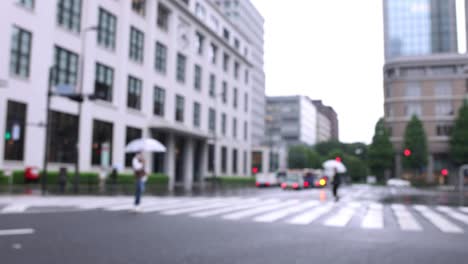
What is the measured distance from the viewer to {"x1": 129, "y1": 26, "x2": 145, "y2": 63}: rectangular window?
38081 mm

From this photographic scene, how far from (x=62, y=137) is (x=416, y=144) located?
5338cm

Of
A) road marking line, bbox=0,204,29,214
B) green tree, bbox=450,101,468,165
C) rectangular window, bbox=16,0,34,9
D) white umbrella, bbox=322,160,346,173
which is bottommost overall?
road marking line, bbox=0,204,29,214

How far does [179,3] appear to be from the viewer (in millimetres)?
44344

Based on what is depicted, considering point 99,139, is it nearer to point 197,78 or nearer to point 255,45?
point 197,78

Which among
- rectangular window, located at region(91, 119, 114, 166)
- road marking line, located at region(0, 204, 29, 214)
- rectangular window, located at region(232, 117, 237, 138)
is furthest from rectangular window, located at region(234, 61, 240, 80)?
road marking line, located at region(0, 204, 29, 214)

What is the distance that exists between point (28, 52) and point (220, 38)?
3038 centimetres

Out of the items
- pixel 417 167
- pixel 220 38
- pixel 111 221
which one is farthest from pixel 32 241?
pixel 417 167

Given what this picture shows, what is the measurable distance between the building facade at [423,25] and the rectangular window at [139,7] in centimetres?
5573

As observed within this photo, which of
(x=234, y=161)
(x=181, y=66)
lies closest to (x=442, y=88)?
(x=234, y=161)

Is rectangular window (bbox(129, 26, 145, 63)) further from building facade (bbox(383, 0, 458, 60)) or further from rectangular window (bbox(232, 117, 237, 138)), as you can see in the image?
building facade (bbox(383, 0, 458, 60))

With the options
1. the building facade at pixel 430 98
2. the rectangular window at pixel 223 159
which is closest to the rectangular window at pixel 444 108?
the building facade at pixel 430 98

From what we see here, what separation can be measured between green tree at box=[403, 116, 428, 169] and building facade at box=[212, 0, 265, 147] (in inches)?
1754

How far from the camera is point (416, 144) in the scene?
65.0 meters

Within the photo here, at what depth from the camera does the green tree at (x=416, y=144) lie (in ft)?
213
